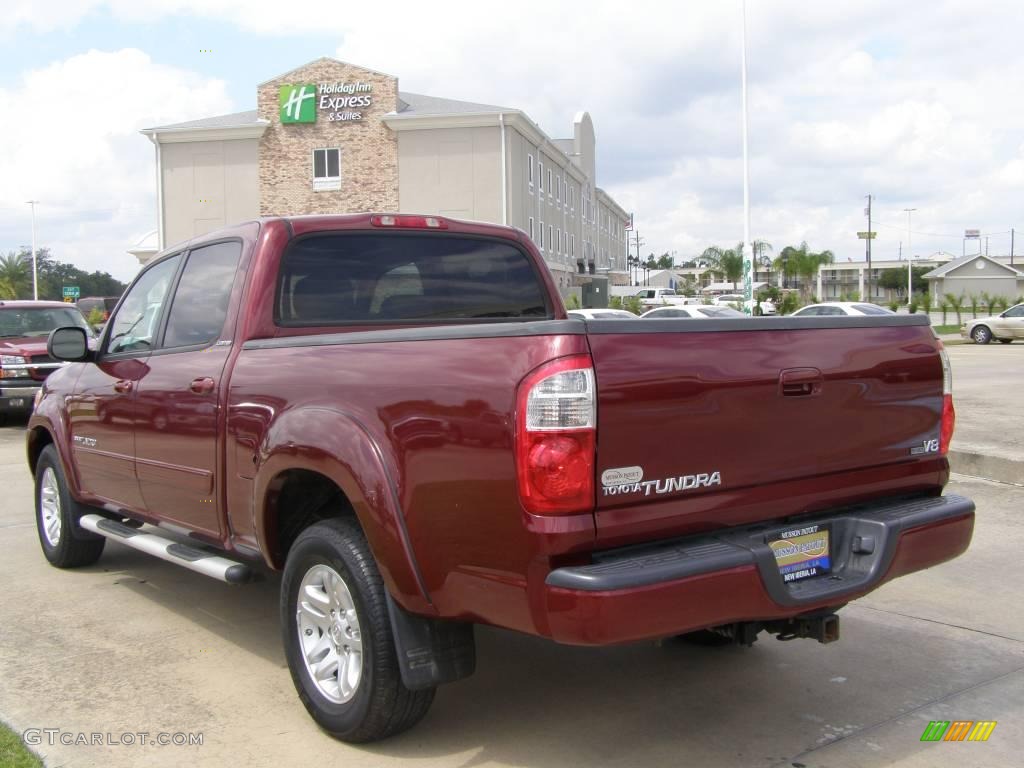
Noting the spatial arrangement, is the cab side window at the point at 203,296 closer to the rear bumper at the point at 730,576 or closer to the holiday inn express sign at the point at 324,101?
the rear bumper at the point at 730,576

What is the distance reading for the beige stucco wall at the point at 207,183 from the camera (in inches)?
1871

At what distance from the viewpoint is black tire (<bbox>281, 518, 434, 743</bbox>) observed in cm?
362

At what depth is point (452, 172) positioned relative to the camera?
44.8 m

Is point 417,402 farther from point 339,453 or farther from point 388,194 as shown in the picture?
point 388,194

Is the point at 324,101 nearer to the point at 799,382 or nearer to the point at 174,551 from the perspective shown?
the point at 174,551

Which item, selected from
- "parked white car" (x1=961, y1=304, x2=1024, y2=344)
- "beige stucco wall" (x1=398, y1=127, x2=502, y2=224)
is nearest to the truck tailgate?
"parked white car" (x1=961, y1=304, x2=1024, y2=344)

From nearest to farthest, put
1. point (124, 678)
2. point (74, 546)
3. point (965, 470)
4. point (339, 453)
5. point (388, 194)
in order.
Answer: point (339, 453) → point (124, 678) → point (74, 546) → point (965, 470) → point (388, 194)

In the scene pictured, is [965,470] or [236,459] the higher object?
[236,459]

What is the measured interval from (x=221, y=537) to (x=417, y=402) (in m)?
1.70

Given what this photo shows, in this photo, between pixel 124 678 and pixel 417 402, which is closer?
pixel 417 402

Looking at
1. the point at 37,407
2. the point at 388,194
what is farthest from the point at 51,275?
the point at 37,407

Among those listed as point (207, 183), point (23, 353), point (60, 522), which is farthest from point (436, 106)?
point (60, 522)

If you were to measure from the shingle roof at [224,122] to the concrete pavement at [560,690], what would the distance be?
44.4 m

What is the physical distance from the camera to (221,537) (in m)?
4.65
